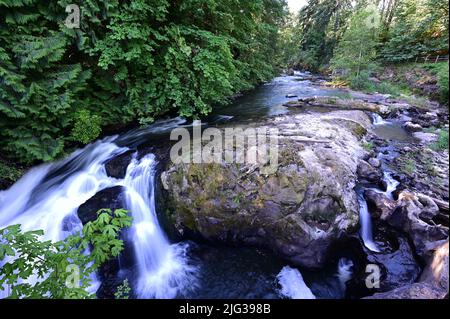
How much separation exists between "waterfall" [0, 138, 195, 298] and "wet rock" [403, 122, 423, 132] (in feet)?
20.3

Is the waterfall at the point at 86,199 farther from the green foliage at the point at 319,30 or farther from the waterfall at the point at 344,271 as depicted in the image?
the green foliage at the point at 319,30

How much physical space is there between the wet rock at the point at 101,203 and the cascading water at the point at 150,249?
0.56ft

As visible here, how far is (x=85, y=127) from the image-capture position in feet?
20.4

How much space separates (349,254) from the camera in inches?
165

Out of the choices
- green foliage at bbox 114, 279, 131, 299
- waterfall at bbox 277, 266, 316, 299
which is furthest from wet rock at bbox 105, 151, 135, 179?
waterfall at bbox 277, 266, 316, 299

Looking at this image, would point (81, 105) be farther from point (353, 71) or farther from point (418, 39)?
point (353, 71)

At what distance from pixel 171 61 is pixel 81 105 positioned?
2748 millimetres

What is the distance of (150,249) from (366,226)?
4152 mm

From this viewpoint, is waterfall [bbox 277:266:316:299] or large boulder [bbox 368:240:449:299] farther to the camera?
waterfall [bbox 277:266:316:299]

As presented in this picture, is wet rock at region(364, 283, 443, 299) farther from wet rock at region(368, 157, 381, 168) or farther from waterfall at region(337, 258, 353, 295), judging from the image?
wet rock at region(368, 157, 381, 168)

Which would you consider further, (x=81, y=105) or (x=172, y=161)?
(x=81, y=105)

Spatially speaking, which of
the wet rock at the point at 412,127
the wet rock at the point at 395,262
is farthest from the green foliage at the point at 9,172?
the wet rock at the point at 412,127

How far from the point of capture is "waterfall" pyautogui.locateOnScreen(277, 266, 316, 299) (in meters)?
3.86
